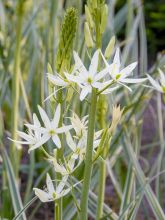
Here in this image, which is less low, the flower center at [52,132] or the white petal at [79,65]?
the white petal at [79,65]

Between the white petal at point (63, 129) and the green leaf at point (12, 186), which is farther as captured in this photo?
the green leaf at point (12, 186)

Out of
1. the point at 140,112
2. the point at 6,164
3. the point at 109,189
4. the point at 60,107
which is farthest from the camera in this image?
the point at 109,189

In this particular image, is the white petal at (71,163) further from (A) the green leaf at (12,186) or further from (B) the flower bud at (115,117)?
(A) the green leaf at (12,186)

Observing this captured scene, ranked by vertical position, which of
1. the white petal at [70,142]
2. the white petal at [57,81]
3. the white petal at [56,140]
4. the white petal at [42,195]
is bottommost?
the white petal at [42,195]

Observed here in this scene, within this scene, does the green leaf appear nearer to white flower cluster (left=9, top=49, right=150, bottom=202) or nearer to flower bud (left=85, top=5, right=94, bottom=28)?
white flower cluster (left=9, top=49, right=150, bottom=202)

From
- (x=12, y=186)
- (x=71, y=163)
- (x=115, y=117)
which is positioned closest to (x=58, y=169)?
(x=71, y=163)

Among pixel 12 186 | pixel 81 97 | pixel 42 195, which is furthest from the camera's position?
pixel 12 186

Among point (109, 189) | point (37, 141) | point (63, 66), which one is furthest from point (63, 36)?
point (109, 189)

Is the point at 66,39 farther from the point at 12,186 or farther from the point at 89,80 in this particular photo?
the point at 12,186

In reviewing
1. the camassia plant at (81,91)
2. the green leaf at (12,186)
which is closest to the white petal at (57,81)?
the camassia plant at (81,91)

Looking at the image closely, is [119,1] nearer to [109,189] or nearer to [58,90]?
[109,189]

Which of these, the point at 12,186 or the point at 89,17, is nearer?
the point at 89,17
